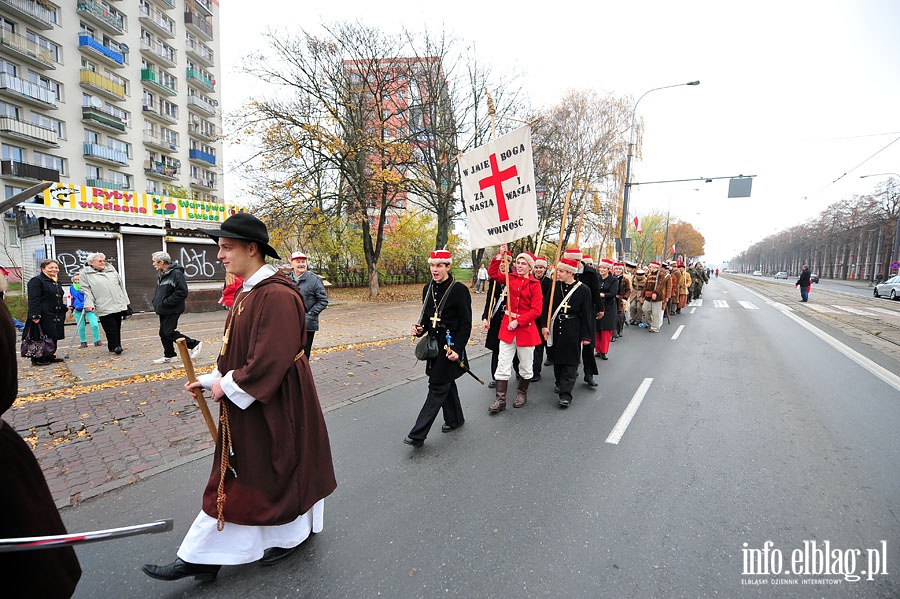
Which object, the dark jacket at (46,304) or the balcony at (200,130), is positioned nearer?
the dark jacket at (46,304)

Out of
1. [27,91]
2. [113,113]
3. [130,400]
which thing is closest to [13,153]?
[27,91]

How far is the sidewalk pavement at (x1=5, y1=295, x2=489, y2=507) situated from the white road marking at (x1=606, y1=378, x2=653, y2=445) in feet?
8.04

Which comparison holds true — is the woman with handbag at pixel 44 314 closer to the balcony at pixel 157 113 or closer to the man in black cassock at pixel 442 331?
the man in black cassock at pixel 442 331

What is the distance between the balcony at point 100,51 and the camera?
3412cm

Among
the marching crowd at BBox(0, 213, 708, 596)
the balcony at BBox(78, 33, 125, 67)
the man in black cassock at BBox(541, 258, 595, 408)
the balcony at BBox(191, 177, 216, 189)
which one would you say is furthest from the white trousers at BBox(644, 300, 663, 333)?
the balcony at BBox(191, 177, 216, 189)

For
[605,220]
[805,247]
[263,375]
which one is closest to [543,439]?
[263,375]

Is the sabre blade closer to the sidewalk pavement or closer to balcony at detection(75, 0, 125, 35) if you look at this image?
the sidewalk pavement

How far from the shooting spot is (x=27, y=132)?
29.5 metres

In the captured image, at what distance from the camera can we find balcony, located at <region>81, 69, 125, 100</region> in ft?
113

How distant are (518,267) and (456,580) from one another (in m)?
3.60

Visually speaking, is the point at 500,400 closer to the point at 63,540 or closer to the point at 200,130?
the point at 63,540

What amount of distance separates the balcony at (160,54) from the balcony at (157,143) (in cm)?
752

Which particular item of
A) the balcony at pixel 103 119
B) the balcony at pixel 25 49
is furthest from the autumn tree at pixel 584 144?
the balcony at pixel 103 119

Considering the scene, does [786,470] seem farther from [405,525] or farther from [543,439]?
[405,525]
